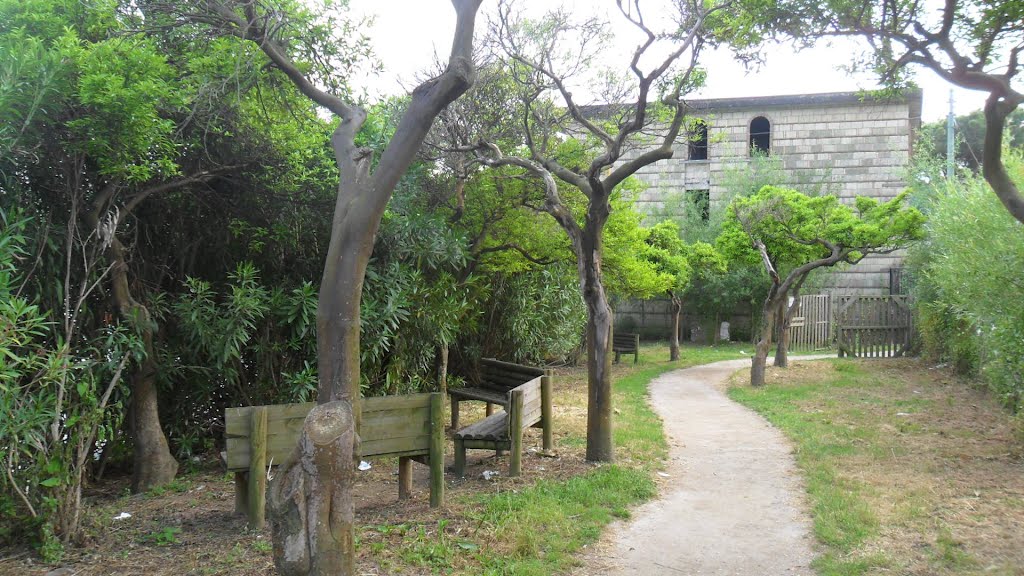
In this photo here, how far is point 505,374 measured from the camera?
9.48m

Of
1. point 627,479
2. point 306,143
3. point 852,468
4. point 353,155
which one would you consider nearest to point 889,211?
point 852,468

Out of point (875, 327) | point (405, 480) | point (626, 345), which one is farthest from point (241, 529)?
point (875, 327)

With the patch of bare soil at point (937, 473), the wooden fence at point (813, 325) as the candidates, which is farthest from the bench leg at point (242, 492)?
the wooden fence at point (813, 325)

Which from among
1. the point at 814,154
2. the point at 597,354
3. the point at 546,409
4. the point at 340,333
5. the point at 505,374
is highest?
the point at 814,154

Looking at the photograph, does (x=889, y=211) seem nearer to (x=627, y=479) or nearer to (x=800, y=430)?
(x=800, y=430)

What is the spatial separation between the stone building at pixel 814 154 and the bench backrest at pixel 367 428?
20257 mm

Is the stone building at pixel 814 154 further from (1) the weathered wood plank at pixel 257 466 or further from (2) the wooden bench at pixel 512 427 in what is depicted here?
(1) the weathered wood plank at pixel 257 466

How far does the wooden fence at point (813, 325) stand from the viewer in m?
23.5

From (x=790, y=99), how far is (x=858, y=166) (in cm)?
361

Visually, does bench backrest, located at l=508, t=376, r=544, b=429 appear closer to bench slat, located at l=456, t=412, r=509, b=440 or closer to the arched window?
bench slat, located at l=456, t=412, r=509, b=440

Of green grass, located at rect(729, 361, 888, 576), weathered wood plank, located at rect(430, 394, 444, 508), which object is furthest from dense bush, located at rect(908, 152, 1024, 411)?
weathered wood plank, located at rect(430, 394, 444, 508)

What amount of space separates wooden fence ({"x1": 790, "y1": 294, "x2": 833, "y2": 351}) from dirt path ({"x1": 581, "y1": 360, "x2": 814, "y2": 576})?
14.5 meters

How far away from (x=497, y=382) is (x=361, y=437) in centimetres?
419

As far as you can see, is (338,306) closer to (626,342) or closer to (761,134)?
(626,342)
